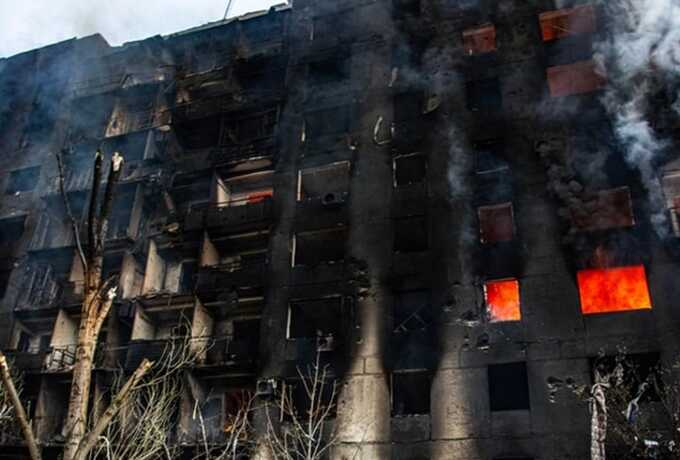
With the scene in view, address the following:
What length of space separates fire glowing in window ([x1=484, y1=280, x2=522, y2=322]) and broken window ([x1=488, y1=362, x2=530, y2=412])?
1.62m

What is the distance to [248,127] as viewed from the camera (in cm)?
3009

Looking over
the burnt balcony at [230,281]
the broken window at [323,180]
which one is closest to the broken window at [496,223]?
the broken window at [323,180]

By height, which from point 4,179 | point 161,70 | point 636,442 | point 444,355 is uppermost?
point 161,70

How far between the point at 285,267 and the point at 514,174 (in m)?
9.24

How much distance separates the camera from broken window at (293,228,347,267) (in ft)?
81.7

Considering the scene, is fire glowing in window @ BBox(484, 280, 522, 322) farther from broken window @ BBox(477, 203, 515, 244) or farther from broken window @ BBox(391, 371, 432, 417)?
broken window @ BBox(391, 371, 432, 417)

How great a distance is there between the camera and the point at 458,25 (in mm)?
28297

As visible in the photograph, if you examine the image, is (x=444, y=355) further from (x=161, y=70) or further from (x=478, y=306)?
(x=161, y=70)

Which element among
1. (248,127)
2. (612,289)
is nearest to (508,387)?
(612,289)

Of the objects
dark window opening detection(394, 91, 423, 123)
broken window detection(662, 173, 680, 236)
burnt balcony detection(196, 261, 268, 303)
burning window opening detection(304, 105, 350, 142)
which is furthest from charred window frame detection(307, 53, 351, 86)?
broken window detection(662, 173, 680, 236)

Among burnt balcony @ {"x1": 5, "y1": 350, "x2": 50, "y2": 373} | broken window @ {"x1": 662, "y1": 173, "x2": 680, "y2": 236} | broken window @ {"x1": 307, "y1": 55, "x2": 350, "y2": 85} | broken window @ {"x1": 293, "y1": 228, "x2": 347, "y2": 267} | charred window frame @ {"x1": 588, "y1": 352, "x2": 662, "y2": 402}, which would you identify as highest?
broken window @ {"x1": 307, "y1": 55, "x2": 350, "y2": 85}

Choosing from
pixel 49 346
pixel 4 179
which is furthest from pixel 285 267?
pixel 4 179

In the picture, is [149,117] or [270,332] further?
[149,117]

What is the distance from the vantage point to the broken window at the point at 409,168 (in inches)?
992
